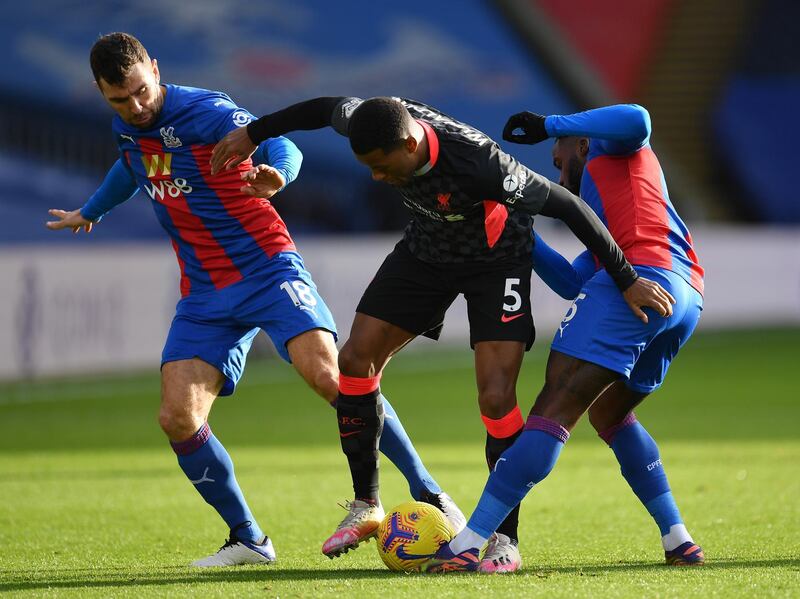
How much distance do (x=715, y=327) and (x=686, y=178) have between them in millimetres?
7177

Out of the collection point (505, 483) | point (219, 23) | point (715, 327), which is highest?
point (219, 23)

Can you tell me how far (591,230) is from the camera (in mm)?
4738

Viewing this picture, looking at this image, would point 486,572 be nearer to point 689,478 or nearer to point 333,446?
point 689,478

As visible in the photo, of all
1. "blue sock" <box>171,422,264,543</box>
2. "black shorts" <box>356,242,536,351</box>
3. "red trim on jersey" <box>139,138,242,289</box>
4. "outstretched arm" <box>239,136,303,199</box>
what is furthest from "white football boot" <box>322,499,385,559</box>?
"outstretched arm" <box>239,136,303,199</box>

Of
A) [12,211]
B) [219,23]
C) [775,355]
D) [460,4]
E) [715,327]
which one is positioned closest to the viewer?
[775,355]

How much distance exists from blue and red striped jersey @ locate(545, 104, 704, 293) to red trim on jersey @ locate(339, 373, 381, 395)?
3.67 ft

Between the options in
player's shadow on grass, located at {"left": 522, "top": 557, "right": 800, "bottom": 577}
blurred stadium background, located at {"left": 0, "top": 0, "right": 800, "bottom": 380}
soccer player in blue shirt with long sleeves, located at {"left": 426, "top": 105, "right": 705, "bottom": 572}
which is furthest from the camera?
blurred stadium background, located at {"left": 0, "top": 0, "right": 800, "bottom": 380}

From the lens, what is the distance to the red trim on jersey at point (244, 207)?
5602mm

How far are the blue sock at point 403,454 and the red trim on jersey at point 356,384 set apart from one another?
30 centimetres

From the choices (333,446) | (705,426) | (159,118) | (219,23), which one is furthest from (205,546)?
(219,23)

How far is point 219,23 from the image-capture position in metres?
26.0

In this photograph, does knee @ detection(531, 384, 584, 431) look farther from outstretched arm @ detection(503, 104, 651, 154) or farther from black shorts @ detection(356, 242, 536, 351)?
outstretched arm @ detection(503, 104, 651, 154)

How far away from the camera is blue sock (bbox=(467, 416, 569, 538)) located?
15.6 feet

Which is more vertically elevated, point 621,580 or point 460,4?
point 460,4
